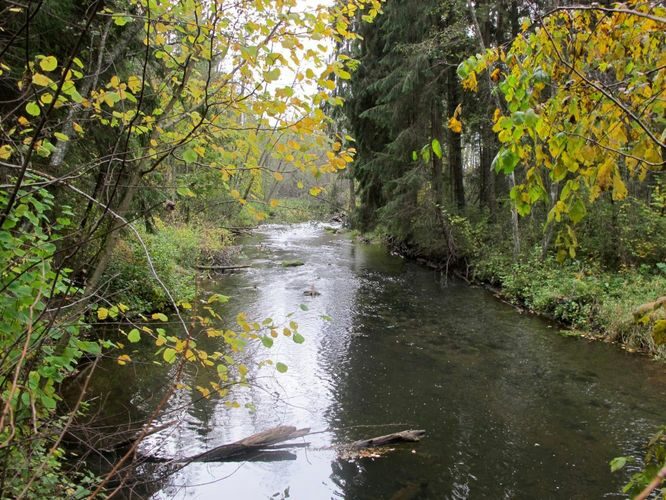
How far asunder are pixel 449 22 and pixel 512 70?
17905 mm

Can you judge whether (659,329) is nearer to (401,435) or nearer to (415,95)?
(401,435)

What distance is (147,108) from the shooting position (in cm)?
591

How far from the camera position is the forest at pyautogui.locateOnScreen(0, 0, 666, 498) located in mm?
1971

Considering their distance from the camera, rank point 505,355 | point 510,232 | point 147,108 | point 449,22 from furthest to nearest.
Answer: point 449,22 → point 510,232 → point 505,355 → point 147,108

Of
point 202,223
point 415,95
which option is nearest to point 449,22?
point 415,95

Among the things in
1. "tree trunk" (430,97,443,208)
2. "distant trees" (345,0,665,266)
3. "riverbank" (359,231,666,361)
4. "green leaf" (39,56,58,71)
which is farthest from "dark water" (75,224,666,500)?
"tree trunk" (430,97,443,208)

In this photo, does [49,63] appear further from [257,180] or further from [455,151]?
[455,151]

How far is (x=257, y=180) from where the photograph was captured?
3.70 meters

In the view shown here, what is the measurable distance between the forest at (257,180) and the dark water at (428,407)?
0.91 ft

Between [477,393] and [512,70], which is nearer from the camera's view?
[512,70]

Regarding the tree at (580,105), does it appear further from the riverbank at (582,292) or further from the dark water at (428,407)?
the riverbank at (582,292)

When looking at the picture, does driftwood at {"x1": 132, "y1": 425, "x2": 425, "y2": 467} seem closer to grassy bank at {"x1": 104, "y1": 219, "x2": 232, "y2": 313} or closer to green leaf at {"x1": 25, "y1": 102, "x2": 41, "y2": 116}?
grassy bank at {"x1": 104, "y1": 219, "x2": 232, "y2": 313}

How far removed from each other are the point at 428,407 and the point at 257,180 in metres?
4.95

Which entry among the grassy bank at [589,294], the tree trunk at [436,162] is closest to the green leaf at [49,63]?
the grassy bank at [589,294]
